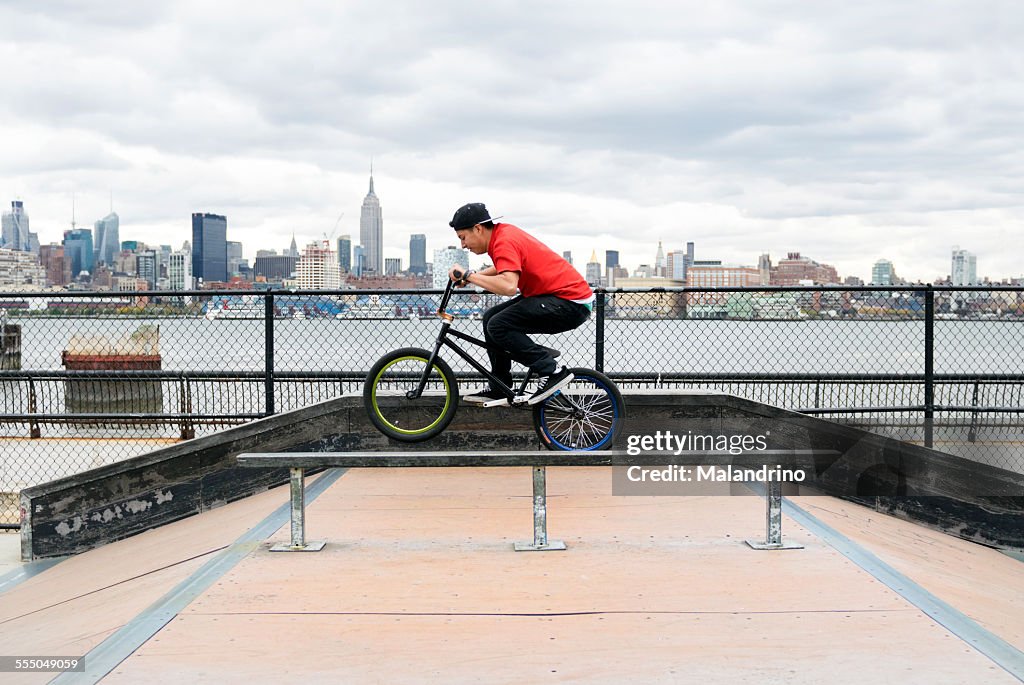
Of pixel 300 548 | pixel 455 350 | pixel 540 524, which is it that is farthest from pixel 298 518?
pixel 455 350

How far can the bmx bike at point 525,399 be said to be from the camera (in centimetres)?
660

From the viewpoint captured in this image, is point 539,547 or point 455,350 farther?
point 455,350

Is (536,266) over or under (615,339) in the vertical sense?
over

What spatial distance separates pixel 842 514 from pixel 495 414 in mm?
3072

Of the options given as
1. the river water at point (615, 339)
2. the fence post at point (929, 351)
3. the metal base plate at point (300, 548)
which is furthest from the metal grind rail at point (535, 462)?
the fence post at point (929, 351)

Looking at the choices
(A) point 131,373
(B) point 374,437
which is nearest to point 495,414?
(B) point 374,437

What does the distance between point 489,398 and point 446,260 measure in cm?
117

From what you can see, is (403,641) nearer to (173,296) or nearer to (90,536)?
(90,536)

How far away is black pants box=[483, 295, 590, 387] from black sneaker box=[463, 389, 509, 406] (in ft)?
1.03

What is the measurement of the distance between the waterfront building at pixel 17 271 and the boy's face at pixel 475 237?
10.6m

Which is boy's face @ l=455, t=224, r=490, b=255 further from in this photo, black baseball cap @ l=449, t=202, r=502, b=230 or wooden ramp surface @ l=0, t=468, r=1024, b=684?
wooden ramp surface @ l=0, t=468, r=1024, b=684

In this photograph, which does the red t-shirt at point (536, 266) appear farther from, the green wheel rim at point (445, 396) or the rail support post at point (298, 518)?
the rail support post at point (298, 518)

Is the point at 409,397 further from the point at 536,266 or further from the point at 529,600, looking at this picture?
the point at 529,600

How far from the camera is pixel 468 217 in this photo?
618 cm
